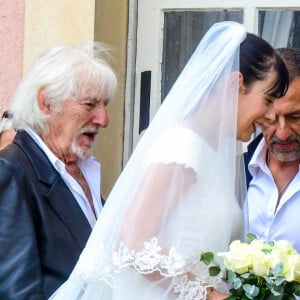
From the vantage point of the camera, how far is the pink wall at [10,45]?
214 inches

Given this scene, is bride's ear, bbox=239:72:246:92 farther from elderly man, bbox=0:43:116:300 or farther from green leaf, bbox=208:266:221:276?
elderly man, bbox=0:43:116:300

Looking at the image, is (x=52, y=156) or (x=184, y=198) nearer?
(x=184, y=198)

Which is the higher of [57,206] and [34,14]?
[34,14]

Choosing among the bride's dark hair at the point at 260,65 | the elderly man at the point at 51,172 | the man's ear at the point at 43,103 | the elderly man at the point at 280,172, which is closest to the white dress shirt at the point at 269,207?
the elderly man at the point at 280,172

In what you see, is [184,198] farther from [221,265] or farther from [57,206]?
[57,206]

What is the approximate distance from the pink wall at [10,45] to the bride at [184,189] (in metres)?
1.66

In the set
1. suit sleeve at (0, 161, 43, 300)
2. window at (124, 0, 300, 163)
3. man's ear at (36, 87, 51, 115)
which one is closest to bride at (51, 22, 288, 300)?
suit sleeve at (0, 161, 43, 300)

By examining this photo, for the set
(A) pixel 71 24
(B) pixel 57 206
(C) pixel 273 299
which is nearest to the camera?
(C) pixel 273 299

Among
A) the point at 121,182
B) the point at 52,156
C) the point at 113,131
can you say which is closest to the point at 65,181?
→ the point at 52,156

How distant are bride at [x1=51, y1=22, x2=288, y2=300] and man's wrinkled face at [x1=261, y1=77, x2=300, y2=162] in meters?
0.73

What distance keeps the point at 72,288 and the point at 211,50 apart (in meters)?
0.88

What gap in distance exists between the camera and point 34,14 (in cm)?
539

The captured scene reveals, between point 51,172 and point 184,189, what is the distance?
0.81 m

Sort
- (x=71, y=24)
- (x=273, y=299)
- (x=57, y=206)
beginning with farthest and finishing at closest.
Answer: (x=71, y=24) → (x=57, y=206) → (x=273, y=299)
